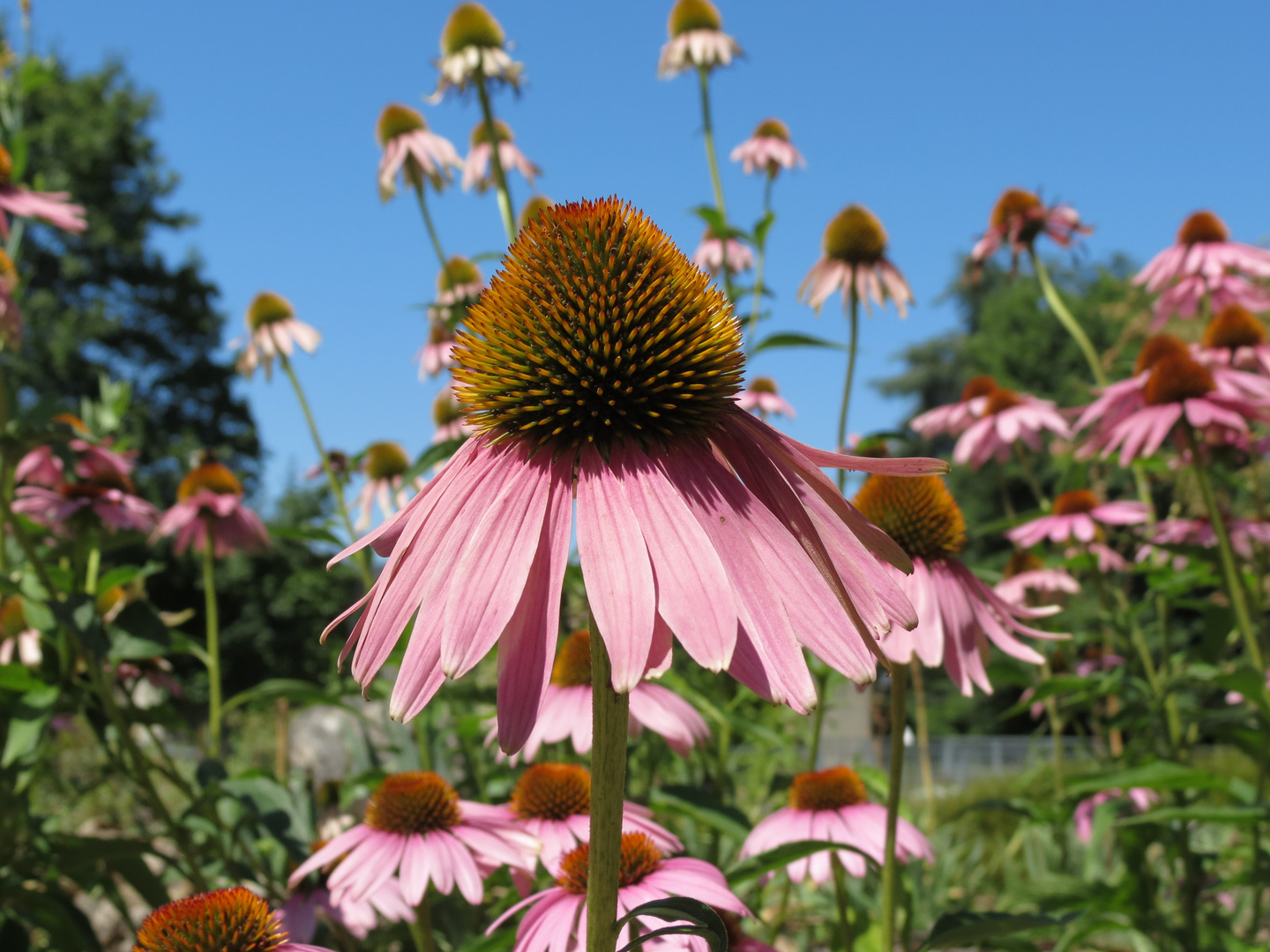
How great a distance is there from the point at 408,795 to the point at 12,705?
109 centimetres

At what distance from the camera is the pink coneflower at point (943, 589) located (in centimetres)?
137

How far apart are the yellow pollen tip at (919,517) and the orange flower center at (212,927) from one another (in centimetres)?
100

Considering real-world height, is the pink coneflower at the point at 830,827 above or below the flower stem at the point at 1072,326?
below

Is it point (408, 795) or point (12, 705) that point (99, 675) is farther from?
point (408, 795)

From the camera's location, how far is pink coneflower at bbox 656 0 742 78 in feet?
13.1

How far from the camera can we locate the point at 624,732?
2.42 feet

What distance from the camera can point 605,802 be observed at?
733 millimetres

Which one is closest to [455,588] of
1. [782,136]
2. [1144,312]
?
[782,136]

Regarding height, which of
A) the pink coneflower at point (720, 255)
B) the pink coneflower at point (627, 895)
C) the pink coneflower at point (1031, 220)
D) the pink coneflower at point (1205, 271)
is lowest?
the pink coneflower at point (627, 895)

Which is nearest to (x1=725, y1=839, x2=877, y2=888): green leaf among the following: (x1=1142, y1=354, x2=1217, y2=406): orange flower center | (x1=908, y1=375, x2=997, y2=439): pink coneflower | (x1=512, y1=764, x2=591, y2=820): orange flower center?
(x1=512, y1=764, x2=591, y2=820): orange flower center

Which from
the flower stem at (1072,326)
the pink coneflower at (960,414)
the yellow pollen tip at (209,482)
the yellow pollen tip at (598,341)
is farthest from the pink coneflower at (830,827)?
the yellow pollen tip at (209,482)

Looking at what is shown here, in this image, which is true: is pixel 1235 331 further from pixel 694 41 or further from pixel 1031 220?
pixel 694 41

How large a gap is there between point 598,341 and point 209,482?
3078 millimetres

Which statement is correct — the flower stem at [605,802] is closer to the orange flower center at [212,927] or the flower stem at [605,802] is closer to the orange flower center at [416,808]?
the orange flower center at [212,927]
